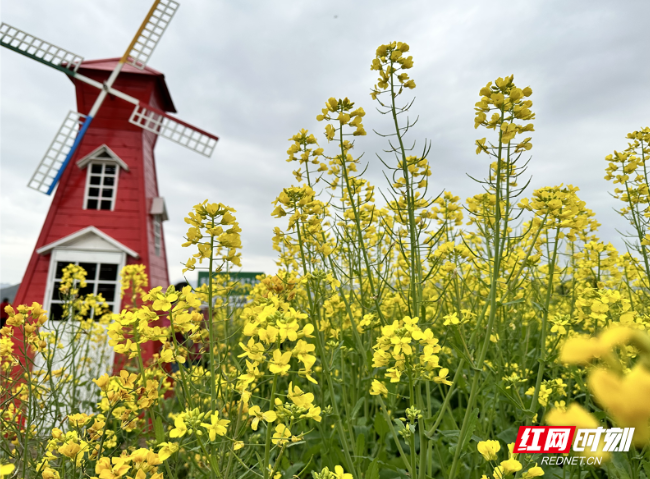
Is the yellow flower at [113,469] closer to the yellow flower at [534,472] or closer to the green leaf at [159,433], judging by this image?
the green leaf at [159,433]

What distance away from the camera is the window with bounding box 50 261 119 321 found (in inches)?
328

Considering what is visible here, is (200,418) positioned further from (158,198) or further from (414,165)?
(158,198)

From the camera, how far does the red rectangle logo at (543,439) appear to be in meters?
1.56

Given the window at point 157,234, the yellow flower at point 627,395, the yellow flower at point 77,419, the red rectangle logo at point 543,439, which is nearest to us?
the yellow flower at point 627,395

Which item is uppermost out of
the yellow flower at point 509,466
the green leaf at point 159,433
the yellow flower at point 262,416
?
the yellow flower at point 262,416

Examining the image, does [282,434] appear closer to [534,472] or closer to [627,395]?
[534,472]

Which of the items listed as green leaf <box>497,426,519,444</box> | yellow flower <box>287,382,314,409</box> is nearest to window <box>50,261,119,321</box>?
green leaf <box>497,426,519,444</box>

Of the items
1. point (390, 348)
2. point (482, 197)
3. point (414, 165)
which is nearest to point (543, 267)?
point (482, 197)

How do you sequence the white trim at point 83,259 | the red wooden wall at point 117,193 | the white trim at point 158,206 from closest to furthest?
the white trim at point 83,259, the red wooden wall at point 117,193, the white trim at point 158,206

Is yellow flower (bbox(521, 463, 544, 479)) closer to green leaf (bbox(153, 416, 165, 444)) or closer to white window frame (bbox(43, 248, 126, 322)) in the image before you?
green leaf (bbox(153, 416, 165, 444))

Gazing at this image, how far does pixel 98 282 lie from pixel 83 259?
586 mm

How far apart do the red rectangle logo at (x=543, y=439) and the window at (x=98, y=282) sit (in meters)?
8.45

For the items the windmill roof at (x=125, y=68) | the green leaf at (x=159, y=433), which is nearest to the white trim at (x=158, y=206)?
the windmill roof at (x=125, y=68)

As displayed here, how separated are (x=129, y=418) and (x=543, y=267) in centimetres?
381
